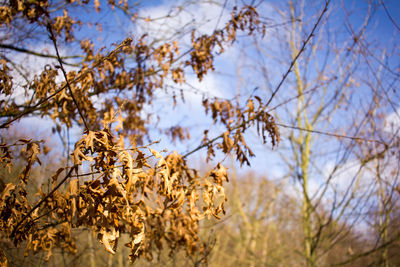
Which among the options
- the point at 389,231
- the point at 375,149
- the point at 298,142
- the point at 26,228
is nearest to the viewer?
the point at 26,228

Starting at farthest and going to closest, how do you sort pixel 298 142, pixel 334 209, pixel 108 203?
pixel 298 142 < pixel 334 209 < pixel 108 203

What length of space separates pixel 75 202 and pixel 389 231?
15.3 feet

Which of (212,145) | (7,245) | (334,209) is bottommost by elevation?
(7,245)

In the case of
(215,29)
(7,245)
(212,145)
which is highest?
(215,29)

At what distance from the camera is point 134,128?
4125 millimetres

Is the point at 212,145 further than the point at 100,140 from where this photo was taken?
Yes

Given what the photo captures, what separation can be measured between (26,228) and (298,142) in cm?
527

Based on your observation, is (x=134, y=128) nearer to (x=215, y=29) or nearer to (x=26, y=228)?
(x=215, y=29)

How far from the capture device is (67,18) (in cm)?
357

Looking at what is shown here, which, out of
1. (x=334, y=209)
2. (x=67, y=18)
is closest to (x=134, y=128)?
(x=67, y=18)

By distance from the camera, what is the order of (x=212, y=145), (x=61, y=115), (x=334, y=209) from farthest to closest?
(x=334, y=209), (x=61, y=115), (x=212, y=145)

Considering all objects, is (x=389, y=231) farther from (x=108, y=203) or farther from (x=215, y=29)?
(x=108, y=203)

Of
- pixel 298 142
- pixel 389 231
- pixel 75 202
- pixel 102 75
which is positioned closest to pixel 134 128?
pixel 102 75

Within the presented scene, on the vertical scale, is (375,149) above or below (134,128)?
below
